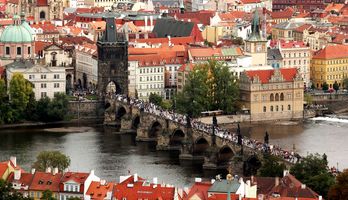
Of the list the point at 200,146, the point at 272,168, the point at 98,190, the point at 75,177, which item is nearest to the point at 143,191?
the point at 98,190

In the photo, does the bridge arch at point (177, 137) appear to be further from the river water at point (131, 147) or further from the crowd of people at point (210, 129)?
the river water at point (131, 147)

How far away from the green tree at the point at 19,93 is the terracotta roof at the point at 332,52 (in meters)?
21.5

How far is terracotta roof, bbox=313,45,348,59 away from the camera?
114 metres

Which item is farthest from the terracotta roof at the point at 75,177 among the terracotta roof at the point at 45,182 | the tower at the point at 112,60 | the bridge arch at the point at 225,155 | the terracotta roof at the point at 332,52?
the terracotta roof at the point at 332,52

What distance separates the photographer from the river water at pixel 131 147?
8056cm

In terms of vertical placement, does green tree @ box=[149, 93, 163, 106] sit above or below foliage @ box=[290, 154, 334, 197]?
above

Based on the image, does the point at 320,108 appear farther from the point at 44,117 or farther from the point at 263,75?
the point at 44,117

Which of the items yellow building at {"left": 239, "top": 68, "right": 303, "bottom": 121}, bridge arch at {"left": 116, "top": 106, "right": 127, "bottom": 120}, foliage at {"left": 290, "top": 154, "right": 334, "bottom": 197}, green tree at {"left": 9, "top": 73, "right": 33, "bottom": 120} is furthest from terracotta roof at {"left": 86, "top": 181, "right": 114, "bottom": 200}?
yellow building at {"left": 239, "top": 68, "right": 303, "bottom": 121}

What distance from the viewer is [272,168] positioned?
73.7m

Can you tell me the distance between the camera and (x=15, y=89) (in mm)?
102250

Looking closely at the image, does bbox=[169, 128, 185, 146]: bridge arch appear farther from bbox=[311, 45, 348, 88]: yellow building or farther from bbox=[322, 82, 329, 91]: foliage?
bbox=[311, 45, 348, 88]: yellow building

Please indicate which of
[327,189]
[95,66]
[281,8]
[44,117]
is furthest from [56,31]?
[327,189]

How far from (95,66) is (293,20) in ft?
96.3

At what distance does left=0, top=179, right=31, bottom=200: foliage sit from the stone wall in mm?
38070
